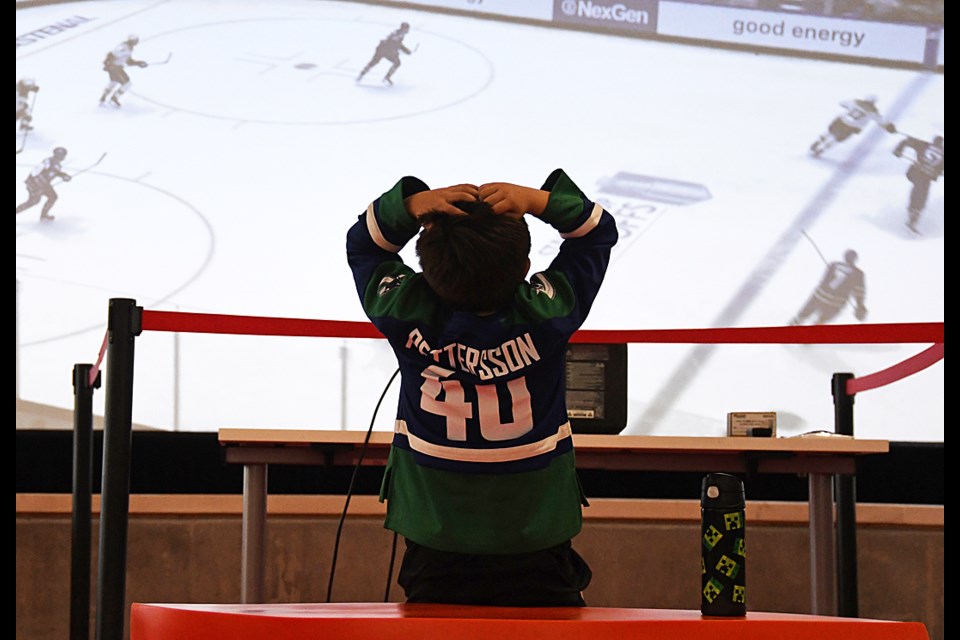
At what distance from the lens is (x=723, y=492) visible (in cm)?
146

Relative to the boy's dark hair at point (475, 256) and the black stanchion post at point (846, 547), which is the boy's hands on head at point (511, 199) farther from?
the black stanchion post at point (846, 547)

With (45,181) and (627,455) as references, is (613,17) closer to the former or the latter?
(627,455)

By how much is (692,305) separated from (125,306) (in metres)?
2.02

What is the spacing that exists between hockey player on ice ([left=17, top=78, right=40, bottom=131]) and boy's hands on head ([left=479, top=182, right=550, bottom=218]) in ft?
8.39

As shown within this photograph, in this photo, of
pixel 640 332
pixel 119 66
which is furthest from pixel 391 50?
pixel 640 332

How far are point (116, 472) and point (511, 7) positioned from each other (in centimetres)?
234

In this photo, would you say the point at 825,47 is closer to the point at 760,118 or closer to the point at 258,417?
the point at 760,118

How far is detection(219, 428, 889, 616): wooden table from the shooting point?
2.29m

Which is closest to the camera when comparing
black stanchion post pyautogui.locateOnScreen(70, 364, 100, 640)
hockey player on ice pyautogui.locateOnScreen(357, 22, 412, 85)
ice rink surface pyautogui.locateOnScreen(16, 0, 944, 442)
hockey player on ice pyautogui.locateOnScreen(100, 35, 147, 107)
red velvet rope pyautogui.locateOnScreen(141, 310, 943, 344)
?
red velvet rope pyautogui.locateOnScreen(141, 310, 943, 344)

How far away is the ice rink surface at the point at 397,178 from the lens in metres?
3.46

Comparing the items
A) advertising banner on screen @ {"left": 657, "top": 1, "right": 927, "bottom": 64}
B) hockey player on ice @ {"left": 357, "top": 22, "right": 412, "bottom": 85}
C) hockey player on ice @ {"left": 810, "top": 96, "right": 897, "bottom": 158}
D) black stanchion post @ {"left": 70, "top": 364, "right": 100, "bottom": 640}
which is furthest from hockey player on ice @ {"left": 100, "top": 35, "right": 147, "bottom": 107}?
hockey player on ice @ {"left": 810, "top": 96, "right": 897, "bottom": 158}

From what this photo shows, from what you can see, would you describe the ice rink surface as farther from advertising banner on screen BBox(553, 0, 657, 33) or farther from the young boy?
the young boy
